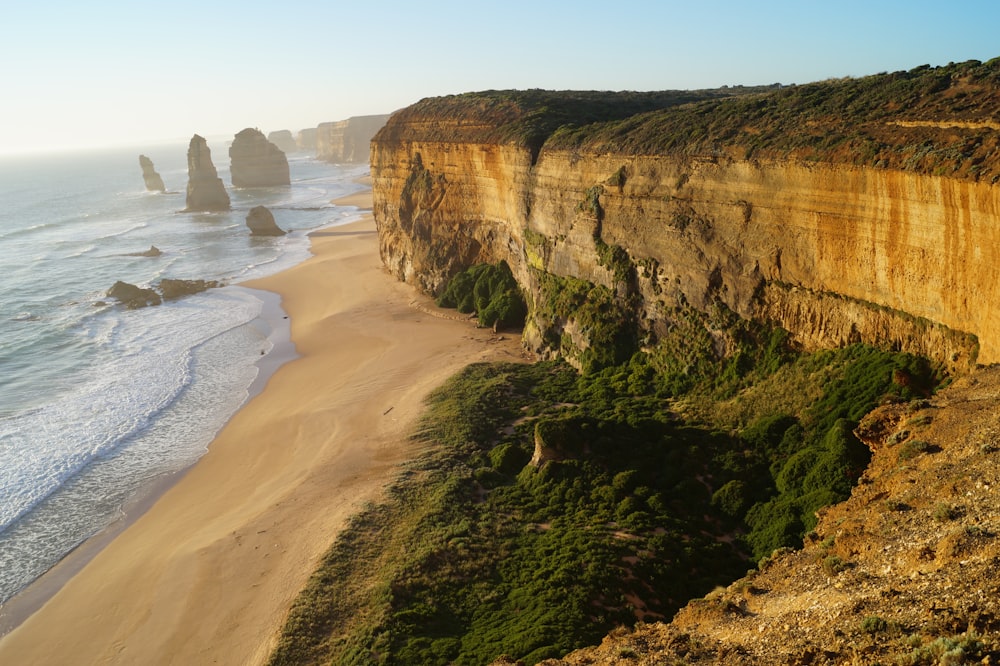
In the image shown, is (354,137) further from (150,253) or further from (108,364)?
(108,364)

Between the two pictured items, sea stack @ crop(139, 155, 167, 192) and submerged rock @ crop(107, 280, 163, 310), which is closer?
submerged rock @ crop(107, 280, 163, 310)

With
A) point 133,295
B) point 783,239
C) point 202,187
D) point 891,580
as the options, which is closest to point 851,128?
point 783,239

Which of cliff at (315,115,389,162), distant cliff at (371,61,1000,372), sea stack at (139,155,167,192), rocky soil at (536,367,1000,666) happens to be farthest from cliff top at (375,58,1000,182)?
cliff at (315,115,389,162)

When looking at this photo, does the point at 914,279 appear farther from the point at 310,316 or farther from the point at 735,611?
the point at 310,316

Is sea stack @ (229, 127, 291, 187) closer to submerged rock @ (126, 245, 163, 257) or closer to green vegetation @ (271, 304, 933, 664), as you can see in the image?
submerged rock @ (126, 245, 163, 257)

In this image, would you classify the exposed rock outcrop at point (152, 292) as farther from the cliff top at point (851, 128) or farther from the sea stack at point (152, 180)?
the sea stack at point (152, 180)

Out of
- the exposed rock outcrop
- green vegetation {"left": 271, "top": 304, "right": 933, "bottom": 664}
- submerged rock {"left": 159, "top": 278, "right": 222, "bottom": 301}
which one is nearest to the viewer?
green vegetation {"left": 271, "top": 304, "right": 933, "bottom": 664}

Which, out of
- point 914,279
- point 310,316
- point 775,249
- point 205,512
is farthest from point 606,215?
point 310,316
